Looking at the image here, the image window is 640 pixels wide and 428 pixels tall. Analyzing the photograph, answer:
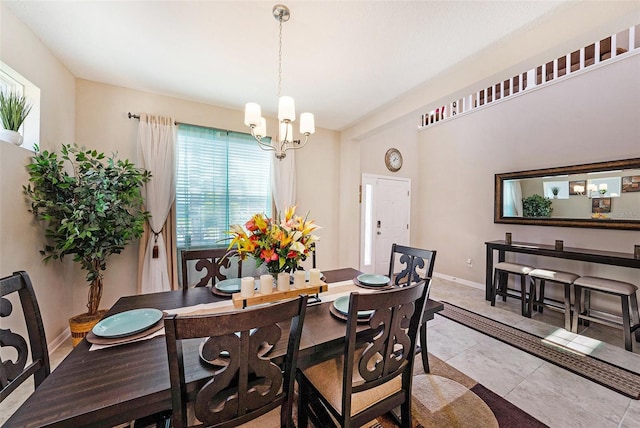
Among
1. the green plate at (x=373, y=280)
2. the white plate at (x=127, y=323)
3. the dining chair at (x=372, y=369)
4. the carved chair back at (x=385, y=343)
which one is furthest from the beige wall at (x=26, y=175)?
the green plate at (x=373, y=280)

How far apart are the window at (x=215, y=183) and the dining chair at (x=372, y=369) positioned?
6.81 ft

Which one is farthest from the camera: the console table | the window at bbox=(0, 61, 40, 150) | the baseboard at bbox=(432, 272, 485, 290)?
the baseboard at bbox=(432, 272, 485, 290)

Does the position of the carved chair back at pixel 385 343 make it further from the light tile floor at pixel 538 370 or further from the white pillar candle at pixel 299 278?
the light tile floor at pixel 538 370

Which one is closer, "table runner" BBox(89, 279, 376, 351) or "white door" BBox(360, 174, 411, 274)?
"table runner" BBox(89, 279, 376, 351)

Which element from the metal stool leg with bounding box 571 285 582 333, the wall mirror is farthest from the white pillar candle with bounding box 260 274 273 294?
the wall mirror

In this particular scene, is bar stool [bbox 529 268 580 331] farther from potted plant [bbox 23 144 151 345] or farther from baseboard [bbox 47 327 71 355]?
baseboard [bbox 47 327 71 355]

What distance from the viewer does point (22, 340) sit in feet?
3.79

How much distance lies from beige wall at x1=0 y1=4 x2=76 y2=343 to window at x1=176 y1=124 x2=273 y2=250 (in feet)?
3.36

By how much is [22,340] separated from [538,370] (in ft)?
11.1

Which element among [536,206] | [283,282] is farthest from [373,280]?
[536,206]

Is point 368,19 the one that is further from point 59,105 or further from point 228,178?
point 59,105

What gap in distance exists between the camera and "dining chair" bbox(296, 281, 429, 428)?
3.43 feet

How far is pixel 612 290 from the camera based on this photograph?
2414 millimetres

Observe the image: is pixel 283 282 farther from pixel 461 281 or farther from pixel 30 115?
pixel 461 281
